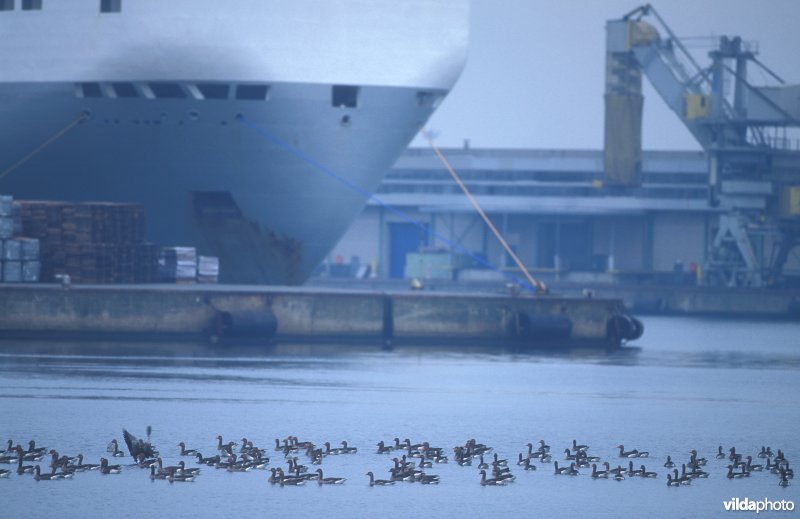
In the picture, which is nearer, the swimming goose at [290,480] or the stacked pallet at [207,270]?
the swimming goose at [290,480]

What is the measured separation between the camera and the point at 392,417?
42.1 metres

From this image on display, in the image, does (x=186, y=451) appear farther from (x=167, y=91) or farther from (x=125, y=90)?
(x=125, y=90)

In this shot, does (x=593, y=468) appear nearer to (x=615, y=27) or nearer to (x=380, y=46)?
(x=380, y=46)

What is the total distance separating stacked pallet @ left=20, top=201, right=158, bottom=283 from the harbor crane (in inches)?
1707

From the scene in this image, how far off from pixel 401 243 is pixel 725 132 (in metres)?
25.8

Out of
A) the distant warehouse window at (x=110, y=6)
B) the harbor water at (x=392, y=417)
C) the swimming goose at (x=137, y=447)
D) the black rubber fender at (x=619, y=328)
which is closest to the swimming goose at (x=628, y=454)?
the harbor water at (x=392, y=417)

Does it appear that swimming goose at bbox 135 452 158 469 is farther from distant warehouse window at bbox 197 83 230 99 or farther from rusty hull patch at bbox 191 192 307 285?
rusty hull patch at bbox 191 192 307 285

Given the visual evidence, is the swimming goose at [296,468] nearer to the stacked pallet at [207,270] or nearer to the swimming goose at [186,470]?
the swimming goose at [186,470]

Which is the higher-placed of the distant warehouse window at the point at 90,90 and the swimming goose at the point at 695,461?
the distant warehouse window at the point at 90,90

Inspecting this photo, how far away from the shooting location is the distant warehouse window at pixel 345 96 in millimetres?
58562

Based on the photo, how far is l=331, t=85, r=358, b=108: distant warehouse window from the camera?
192 ft

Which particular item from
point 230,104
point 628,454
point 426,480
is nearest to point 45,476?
point 426,480

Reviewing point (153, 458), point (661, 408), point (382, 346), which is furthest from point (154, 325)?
point (153, 458)

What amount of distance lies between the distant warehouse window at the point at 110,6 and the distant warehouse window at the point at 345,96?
6.98 meters
